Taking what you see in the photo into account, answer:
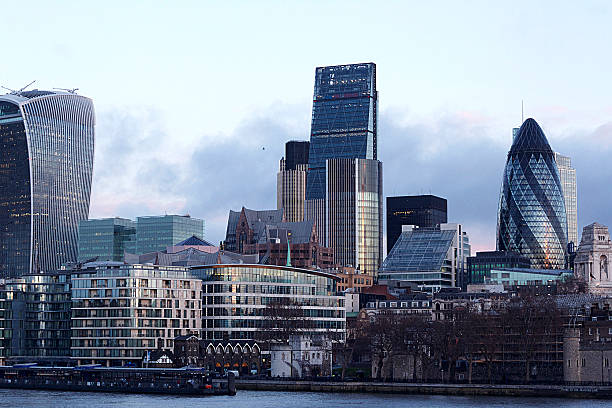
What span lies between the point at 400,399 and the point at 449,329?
40534 mm

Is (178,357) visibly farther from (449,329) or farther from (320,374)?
(449,329)

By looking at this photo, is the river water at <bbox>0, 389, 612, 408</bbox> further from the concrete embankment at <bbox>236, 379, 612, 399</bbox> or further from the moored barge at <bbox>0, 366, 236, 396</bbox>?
the concrete embankment at <bbox>236, 379, 612, 399</bbox>

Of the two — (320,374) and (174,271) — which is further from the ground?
(174,271)

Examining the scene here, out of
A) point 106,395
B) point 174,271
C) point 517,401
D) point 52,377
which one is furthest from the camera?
point 174,271

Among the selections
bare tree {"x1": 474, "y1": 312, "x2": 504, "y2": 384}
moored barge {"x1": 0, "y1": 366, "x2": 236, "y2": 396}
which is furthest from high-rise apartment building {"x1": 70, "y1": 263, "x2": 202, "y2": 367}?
bare tree {"x1": 474, "y1": 312, "x2": 504, "y2": 384}

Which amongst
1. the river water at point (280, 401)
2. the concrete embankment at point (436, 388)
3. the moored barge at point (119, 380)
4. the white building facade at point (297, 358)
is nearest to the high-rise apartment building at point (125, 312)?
the moored barge at point (119, 380)

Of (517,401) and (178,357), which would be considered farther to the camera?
(178,357)

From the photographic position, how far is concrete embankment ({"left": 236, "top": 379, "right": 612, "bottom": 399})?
140 metres

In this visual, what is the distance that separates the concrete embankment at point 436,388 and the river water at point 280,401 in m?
4.25

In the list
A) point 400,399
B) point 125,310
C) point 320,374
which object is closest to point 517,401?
point 400,399

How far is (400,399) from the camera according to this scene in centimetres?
14125

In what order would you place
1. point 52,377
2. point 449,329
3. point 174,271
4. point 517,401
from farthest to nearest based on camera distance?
point 174,271 < point 449,329 < point 52,377 < point 517,401

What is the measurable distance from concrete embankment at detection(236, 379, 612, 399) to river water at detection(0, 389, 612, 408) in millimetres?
4253

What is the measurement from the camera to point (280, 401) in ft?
454
